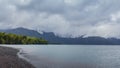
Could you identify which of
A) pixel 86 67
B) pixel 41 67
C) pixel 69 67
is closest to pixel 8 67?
pixel 41 67

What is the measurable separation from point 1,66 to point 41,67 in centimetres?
1185

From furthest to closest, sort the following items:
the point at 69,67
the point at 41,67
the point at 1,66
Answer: the point at 69,67 → the point at 41,67 → the point at 1,66

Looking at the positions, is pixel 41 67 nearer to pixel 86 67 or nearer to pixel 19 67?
pixel 19 67

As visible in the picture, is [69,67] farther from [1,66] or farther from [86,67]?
[1,66]

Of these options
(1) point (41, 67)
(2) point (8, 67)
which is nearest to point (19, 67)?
(2) point (8, 67)

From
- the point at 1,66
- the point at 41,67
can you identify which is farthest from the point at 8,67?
the point at 41,67

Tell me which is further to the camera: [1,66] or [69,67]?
[69,67]

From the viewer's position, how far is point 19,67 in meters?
36.8

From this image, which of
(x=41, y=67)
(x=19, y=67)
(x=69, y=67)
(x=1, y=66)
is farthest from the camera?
(x=69, y=67)

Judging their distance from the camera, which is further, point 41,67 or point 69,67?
point 69,67

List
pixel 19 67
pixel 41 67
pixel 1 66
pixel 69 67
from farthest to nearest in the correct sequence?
pixel 69 67 < pixel 41 67 < pixel 19 67 < pixel 1 66

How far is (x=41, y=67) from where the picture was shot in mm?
43812

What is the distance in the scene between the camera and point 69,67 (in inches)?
1879

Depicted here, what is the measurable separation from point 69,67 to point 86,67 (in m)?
4.85
